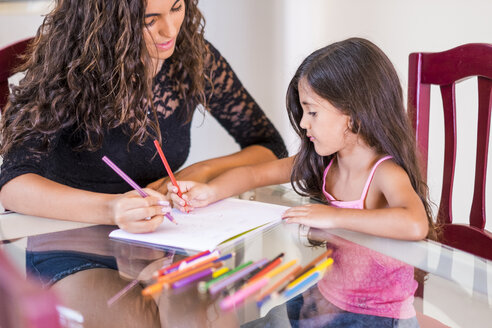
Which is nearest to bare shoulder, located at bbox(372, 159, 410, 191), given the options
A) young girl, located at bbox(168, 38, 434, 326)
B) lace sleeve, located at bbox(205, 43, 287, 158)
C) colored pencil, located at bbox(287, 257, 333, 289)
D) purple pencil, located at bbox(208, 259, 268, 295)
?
young girl, located at bbox(168, 38, 434, 326)

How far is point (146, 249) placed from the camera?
38.2 inches

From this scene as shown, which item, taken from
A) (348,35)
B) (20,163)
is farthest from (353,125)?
(348,35)

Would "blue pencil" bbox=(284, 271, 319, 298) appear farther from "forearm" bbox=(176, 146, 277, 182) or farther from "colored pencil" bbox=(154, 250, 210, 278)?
"forearm" bbox=(176, 146, 277, 182)

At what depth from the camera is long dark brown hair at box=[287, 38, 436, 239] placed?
1088mm

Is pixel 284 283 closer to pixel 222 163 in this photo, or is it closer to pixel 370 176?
pixel 370 176

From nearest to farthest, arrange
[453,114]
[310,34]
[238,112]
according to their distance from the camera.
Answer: [453,114] → [238,112] → [310,34]

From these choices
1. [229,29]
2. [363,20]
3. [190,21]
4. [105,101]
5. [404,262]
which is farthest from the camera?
[229,29]

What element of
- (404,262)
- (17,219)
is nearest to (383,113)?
(404,262)

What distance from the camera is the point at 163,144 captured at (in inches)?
55.8

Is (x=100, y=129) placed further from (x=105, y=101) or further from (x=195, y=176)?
(x=195, y=176)

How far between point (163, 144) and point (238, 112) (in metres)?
0.26

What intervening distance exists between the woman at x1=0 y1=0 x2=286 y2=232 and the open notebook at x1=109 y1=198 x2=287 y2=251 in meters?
0.03

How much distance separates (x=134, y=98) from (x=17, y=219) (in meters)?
0.35

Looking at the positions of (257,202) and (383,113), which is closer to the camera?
(383,113)
